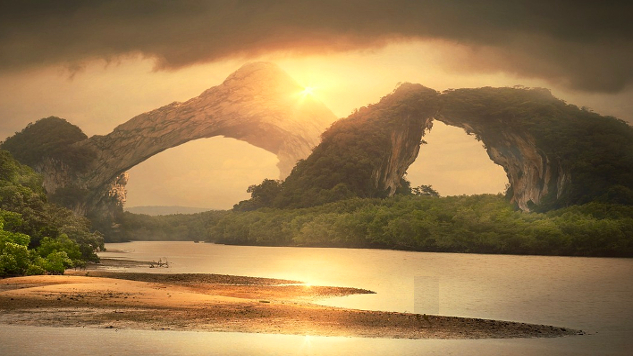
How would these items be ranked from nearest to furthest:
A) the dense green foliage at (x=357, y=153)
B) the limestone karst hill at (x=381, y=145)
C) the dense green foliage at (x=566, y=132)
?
1. the dense green foliage at (x=566, y=132)
2. the limestone karst hill at (x=381, y=145)
3. the dense green foliage at (x=357, y=153)

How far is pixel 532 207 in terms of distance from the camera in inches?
5714

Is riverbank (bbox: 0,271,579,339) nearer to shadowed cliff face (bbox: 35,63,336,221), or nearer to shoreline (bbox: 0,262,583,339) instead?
shoreline (bbox: 0,262,583,339)

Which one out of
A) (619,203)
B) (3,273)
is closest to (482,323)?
(3,273)

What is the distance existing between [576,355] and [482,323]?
277 inches

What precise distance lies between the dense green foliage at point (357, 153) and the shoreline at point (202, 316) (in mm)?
138249

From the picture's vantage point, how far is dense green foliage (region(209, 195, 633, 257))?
4274 inches

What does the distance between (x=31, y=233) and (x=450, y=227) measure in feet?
270

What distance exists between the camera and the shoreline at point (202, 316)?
77.8 ft

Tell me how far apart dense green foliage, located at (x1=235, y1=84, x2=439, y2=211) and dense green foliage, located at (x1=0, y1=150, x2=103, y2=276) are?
107 meters

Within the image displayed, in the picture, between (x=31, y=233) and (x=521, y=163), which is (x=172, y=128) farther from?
(x=31, y=233)

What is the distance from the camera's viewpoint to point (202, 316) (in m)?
25.9

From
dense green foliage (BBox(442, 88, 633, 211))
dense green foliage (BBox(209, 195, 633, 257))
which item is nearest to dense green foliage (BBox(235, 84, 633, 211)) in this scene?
dense green foliage (BBox(442, 88, 633, 211))

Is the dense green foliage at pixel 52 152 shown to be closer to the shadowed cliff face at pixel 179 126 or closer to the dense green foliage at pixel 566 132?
the shadowed cliff face at pixel 179 126

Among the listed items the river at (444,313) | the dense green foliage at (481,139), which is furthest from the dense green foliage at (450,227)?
the river at (444,313)
